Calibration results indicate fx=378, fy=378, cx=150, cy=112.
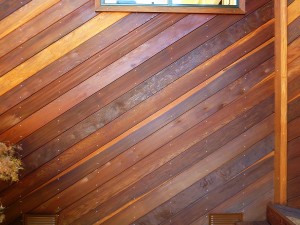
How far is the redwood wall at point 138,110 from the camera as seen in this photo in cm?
406

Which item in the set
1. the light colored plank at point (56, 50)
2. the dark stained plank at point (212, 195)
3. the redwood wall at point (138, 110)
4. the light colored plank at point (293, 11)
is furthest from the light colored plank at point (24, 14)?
the light colored plank at point (293, 11)

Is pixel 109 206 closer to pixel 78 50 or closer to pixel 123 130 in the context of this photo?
pixel 123 130

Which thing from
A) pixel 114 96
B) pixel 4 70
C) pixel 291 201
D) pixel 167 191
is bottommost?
pixel 291 201

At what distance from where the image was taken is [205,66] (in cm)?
416

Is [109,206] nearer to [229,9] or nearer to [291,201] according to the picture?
[291,201]

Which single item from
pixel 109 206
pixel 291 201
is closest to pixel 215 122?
A: pixel 291 201

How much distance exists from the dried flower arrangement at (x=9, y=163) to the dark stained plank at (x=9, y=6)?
137 cm

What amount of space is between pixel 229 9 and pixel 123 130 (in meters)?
1.75

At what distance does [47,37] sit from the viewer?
4047 mm

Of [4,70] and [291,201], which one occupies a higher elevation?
[4,70]

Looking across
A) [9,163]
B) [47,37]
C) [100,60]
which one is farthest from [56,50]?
[9,163]

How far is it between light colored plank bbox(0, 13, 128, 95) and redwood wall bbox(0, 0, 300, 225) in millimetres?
11

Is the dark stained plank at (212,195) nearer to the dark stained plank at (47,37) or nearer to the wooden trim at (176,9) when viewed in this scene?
the wooden trim at (176,9)

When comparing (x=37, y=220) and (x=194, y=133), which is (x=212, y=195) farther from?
(x=37, y=220)
